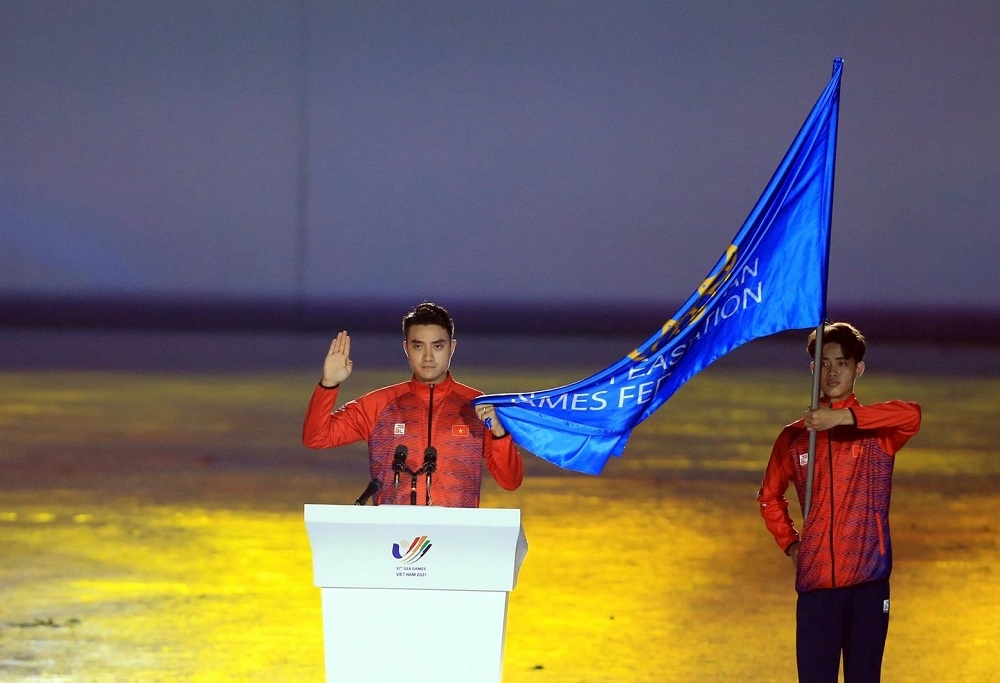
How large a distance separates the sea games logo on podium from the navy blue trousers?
1108 millimetres

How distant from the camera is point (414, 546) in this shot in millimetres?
3066

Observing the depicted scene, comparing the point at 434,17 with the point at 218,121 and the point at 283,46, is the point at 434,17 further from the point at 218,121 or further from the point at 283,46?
the point at 218,121

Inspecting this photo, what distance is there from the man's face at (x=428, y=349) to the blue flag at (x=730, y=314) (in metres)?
0.21

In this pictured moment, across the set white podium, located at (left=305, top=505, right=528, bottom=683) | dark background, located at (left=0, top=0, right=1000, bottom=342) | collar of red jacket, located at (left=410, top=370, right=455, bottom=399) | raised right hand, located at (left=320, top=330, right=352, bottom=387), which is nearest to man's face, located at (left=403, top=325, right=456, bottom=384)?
collar of red jacket, located at (left=410, top=370, right=455, bottom=399)

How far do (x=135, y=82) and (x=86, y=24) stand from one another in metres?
1.09

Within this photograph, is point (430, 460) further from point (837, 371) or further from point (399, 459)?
point (837, 371)

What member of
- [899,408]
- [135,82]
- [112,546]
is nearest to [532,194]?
[135,82]

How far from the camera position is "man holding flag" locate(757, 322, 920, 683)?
11.8 feet

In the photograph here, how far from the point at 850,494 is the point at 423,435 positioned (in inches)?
45.0

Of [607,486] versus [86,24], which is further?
[86,24]

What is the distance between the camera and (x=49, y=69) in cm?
2123

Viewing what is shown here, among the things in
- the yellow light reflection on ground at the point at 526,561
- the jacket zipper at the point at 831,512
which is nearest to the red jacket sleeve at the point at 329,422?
the yellow light reflection on ground at the point at 526,561

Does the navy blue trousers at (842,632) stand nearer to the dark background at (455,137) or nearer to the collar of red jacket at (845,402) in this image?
the collar of red jacket at (845,402)

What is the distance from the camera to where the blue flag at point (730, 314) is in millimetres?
3654
